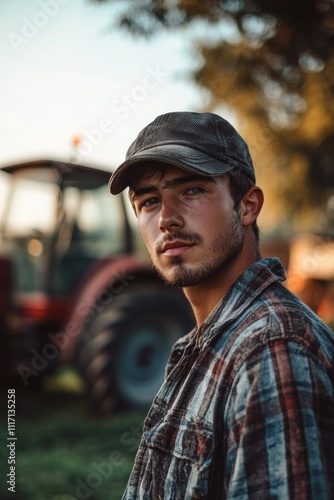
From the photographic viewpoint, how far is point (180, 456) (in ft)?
4.17

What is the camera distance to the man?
1.08m

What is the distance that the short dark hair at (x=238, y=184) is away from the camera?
1.56m

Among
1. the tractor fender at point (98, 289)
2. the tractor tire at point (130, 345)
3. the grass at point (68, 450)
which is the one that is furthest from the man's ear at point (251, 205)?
the tractor fender at point (98, 289)

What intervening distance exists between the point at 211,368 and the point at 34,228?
464 cm

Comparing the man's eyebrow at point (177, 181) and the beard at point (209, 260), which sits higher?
the man's eyebrow at point (177, 181)

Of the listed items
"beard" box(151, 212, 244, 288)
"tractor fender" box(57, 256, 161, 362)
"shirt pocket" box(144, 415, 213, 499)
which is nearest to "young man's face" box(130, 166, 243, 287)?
"beard" box(151, 212, 244, 288)

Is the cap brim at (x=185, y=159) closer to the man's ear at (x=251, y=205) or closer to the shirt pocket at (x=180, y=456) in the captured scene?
the man's ear at (x=251, y=205)

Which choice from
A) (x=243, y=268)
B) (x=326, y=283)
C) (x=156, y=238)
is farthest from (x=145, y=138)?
(x=326, y=283)

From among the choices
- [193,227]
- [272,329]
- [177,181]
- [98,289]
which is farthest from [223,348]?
[98,289]

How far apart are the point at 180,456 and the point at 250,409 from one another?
26 cm

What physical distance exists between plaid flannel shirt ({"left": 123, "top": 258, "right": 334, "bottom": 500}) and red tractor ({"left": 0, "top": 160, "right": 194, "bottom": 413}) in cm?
385

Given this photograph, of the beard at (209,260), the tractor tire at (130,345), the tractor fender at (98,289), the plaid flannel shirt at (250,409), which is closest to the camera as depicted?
the plaid flannel shirt at (250,409)

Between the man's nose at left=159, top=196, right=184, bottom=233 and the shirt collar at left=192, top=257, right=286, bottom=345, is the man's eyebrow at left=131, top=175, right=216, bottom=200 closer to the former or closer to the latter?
the man's nose at left=159, top=196, right=184, bottom=233

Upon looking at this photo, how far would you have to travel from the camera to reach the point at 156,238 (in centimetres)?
158
